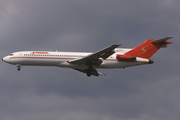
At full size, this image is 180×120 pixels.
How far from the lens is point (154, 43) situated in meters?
47.4

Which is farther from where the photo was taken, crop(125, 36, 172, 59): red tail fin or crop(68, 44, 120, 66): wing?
crop(125, 36, 172, 59): red tail fin

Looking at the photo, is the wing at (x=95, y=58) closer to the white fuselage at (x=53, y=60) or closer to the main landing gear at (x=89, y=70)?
the white fuselage at (x=53, y=60)

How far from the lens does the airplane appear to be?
44.8 m

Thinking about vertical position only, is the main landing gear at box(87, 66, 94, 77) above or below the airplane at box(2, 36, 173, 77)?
below

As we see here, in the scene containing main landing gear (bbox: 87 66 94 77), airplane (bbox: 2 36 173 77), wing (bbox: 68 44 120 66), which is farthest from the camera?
main landing gear (bbox: 87 66 94 77)

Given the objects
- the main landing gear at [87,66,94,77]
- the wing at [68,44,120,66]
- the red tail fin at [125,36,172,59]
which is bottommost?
the main landing gear at [87,66,94,77]

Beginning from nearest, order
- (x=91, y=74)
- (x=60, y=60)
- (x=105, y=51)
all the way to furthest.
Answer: (x=105, y=51) < (x=60, y=60) < (x=91, y=74)

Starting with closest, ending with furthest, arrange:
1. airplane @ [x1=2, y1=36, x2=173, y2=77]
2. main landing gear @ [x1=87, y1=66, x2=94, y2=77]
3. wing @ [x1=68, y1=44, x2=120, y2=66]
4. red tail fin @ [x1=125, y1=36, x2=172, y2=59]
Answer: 1. wing @ [x1=68, y1=44, x2=120, y2=66]
2. airplane @ [x1=2, y1=36, x2=173, y2=77]
3. main landing gear @ [x1=87, y1=66, x2=94, y2=77]
4. red tail fin @ [x1=125, y1=36, x2=172, y2=59]

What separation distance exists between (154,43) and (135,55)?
3808 mm

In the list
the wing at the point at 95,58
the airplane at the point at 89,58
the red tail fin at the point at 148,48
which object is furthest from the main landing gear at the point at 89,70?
the red tail fin at the point at 148,48

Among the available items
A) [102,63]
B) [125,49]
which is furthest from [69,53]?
[125,49]

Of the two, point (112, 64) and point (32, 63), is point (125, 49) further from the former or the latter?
point (32, 63)

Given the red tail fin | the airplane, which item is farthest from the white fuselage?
the red tail fin

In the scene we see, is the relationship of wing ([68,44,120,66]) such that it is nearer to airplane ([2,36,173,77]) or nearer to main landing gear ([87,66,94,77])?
airplane ([2,36,173,77])
